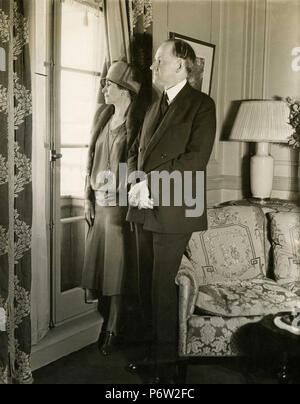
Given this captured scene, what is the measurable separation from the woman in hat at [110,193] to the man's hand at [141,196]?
149mm

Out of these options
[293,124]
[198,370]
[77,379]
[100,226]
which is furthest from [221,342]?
[293,124]

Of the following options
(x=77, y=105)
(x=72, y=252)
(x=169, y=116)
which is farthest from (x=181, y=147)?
(x=72, y=252)

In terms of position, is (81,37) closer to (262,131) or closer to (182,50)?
(182,50)

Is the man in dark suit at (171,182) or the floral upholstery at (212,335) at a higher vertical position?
the man in dark suit at (171,182)

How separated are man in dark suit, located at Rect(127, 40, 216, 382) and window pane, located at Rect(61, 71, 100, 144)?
0.29 meters

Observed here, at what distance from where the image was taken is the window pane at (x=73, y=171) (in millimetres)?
2082

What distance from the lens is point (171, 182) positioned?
6.38ft

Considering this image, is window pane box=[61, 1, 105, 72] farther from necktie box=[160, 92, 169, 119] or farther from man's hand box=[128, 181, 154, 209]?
man's hand box=[128, 181, 154, 209]

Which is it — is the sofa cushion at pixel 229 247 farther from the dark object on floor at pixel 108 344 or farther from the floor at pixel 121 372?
the dark object on floor at pixel 108 344

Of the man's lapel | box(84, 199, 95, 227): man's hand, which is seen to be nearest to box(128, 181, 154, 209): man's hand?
the man's lapel

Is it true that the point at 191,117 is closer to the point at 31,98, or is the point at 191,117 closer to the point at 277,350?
the point at 31,98

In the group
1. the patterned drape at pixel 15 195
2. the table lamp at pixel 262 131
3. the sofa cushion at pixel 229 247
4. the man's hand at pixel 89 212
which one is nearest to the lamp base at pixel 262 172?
the table lamp at pixel 262 131

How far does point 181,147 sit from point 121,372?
911 millimetres

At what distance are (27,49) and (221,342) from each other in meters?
1.29
